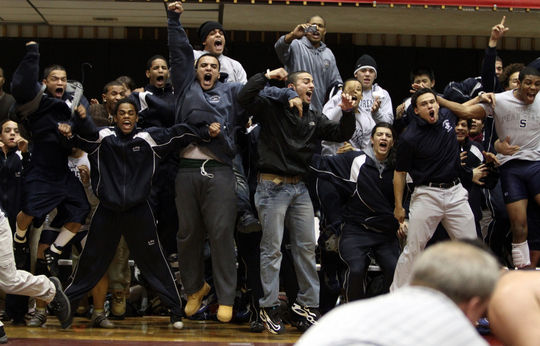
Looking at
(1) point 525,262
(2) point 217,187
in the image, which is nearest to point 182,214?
(2) point 217,187

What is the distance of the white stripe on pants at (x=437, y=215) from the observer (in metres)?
6.95

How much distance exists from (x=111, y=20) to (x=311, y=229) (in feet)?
19.7

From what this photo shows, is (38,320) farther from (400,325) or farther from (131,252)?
(400,325)

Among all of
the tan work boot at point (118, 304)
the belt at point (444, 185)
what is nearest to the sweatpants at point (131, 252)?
the tan work boot at point (118, 304)

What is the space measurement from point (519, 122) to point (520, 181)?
0.53 meters

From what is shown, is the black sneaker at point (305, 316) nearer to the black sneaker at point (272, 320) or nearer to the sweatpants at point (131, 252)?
the black sneaker at point (272, 320)

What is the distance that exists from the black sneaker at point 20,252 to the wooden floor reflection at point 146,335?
54cm

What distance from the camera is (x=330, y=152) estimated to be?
7.93 metres

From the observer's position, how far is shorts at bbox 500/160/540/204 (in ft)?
23.9

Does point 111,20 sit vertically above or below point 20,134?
above

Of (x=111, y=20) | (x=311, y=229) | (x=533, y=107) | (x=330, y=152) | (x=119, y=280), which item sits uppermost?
(x=111, y=20)

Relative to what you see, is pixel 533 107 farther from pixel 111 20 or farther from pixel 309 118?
pixel 111 20

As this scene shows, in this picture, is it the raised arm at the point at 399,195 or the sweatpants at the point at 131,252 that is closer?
the sweatpants at the point at 131,252

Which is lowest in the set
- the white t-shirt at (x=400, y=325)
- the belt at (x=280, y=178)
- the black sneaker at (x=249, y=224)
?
the black sneaker at (x=249, y=224)
